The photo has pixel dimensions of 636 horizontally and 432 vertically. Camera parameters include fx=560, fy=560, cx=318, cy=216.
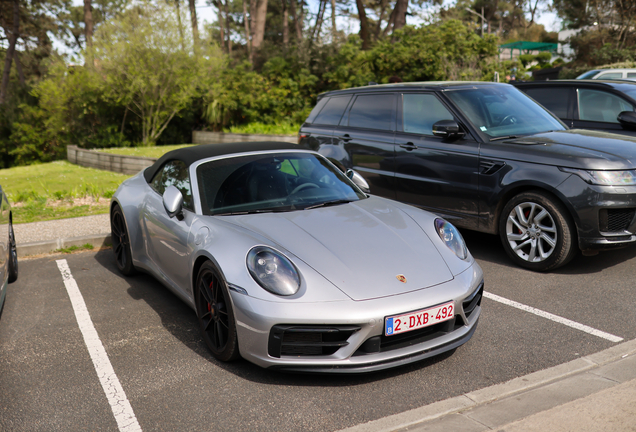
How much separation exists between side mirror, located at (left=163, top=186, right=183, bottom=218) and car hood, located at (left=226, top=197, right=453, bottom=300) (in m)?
0.52

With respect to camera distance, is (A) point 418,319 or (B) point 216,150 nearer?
(A) point 418,319

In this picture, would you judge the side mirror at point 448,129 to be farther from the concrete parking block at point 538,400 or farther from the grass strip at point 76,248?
the grass strip at point 76,248

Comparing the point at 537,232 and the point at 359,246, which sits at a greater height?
the point at 359,246

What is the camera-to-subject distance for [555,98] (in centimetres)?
823

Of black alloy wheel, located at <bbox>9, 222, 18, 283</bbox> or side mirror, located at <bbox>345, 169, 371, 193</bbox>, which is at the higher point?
side mirror, located at <bbox>345, 169, 371, 193</bbox>

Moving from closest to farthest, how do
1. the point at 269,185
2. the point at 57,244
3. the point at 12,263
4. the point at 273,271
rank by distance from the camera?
the point at 273,271 < the point at 269,185 < the point at 12,263 < the point at 57,244

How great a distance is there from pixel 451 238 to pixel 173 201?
208 cm

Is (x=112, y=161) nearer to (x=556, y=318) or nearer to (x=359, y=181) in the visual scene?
(x=359, y=181)

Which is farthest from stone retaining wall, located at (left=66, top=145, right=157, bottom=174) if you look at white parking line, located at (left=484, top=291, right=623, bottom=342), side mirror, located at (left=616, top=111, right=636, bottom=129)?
white parking line, located at (left=484, top=291, right=623, bottom=342)

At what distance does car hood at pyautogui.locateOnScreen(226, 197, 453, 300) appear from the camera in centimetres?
338

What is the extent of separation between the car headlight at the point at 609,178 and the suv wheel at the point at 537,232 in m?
0.37

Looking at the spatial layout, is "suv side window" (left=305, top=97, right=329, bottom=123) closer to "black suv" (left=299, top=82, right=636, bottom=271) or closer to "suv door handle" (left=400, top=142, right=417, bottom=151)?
"black suv" (left=299, top=82, right=636, bottom=271)

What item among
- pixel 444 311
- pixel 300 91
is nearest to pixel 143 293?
pixel 444 311

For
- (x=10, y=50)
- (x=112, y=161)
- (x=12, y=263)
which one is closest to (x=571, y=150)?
A: (x=12, y=263)
